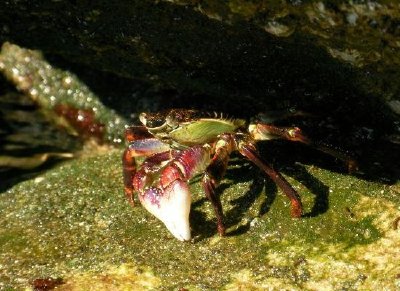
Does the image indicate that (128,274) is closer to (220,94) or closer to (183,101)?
(220,94)

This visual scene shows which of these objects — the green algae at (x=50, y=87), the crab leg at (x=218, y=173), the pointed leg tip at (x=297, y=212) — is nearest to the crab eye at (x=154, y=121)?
the crab leg at (x=218, y=173)

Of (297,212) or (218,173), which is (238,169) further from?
(297,212)

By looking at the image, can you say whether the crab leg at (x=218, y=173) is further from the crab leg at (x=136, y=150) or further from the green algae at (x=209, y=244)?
the crab leg at (x=136, y=150)

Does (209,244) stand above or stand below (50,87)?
above

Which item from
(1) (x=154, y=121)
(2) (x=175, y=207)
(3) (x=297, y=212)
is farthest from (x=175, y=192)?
(3) (x=297, y=212)

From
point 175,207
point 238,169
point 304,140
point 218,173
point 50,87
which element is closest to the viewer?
point 175,207

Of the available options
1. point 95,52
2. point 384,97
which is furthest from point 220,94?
point 384,97

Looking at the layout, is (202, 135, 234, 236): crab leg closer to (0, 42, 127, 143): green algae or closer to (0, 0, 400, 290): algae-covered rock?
(0, 0, 400, 290): algae-covered rock

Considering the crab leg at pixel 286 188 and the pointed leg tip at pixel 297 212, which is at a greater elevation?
the crab leg at pixel 286 188
